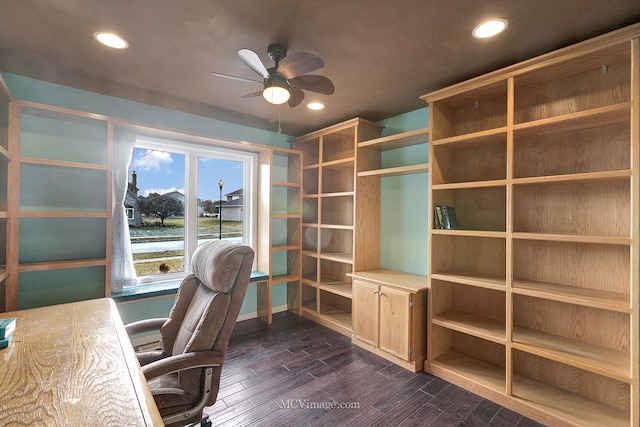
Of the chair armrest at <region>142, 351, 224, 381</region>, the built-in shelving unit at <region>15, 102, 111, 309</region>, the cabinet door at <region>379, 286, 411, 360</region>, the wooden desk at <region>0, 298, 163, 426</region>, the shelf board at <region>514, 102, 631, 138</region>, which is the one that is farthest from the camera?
the cabinet door at <region>379, 286, 411, 360</region>

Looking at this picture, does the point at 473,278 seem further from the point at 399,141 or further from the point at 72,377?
the point at 72,377

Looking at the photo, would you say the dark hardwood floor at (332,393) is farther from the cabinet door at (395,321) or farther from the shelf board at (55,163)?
the shelf board at (55,163)

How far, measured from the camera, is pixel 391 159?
3346 millimetres

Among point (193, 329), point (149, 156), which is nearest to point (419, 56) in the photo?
point (193, 329)

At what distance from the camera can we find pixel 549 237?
6.26ft

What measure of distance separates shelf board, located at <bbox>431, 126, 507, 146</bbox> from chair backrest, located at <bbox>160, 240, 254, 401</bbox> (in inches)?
73.1

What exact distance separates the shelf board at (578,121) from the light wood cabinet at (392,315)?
1.48 meters

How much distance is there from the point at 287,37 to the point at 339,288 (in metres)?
2.65

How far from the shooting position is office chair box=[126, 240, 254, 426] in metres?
1.33

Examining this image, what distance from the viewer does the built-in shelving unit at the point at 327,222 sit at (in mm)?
→ 3602

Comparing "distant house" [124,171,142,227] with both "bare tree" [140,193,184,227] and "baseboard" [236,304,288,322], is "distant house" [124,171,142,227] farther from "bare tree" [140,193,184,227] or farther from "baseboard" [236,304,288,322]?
"baseboard" [236,304,288,322]

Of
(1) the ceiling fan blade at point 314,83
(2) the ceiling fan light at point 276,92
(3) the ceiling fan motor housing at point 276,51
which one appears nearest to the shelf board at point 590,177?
(1) the ceiling fan blade at point 314,83

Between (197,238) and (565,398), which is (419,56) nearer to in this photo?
(565,398)

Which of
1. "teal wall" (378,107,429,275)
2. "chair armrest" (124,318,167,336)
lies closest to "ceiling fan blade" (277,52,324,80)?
"teal wall" (378,107,429,275)
